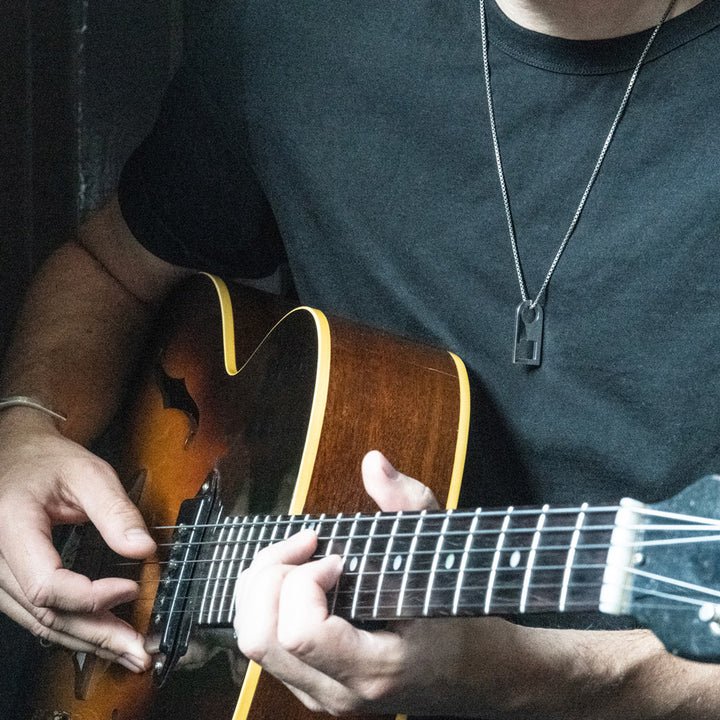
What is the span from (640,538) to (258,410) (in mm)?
508

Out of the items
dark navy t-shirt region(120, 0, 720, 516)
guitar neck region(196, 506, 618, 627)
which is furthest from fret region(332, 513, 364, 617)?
dark navy t-shirt region(120, 0, 720, 516)

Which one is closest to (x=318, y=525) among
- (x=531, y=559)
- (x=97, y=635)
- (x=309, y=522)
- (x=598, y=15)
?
(x=309, y=522)

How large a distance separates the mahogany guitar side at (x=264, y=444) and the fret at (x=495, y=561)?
0.83 ft

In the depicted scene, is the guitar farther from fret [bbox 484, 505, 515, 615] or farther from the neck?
the neck

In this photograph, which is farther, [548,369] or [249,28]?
[249,28]

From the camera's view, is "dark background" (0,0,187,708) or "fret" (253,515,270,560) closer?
"fret" (253,515,270,560)

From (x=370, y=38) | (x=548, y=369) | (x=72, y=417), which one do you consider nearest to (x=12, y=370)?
(x=72, y=417)

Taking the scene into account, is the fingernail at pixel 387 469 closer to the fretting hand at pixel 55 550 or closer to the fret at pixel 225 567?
the fret at pixel 225 567

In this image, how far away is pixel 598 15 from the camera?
920 millimetres

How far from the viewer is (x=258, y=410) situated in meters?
0.99

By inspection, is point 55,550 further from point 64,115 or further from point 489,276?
point 64,115

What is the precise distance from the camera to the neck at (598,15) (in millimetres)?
907

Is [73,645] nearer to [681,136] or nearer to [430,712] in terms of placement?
[430,712]

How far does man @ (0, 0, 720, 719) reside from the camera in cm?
79
